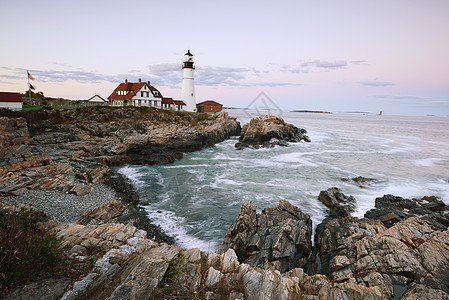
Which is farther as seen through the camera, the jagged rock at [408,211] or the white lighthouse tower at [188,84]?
the white lighthouse tower at [188,84]

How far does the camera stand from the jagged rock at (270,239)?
941 centimetres

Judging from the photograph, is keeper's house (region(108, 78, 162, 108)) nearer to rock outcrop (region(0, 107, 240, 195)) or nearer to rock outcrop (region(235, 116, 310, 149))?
rock outcrop (region(0, 107, 240, 195))

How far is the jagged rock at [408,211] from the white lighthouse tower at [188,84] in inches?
2143

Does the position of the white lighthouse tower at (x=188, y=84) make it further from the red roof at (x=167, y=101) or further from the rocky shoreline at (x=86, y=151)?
the rocky shoreline at (x=86, y=151)

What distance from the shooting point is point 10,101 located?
33.0m

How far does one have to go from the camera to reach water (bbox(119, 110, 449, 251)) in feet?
47.8

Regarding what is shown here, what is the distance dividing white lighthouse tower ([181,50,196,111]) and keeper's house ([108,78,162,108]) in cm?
832

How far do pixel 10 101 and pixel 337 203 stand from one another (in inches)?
1751

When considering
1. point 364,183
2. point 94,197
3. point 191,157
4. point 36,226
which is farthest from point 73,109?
point 364,183

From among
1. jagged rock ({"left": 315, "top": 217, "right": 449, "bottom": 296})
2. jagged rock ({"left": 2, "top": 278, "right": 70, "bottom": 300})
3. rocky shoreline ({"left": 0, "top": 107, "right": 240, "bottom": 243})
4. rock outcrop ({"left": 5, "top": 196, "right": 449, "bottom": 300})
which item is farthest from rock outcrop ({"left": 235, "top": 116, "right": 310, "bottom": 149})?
jagged rock ({"left": 2, "top": 278, "right": 70, "bottom": 300})

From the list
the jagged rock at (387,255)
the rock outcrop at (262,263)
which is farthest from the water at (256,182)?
the jagged rock at (387,255)

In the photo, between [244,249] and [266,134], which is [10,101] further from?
[266,134]

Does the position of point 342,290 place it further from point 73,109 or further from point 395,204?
point 73,109

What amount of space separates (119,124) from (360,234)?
132ft
